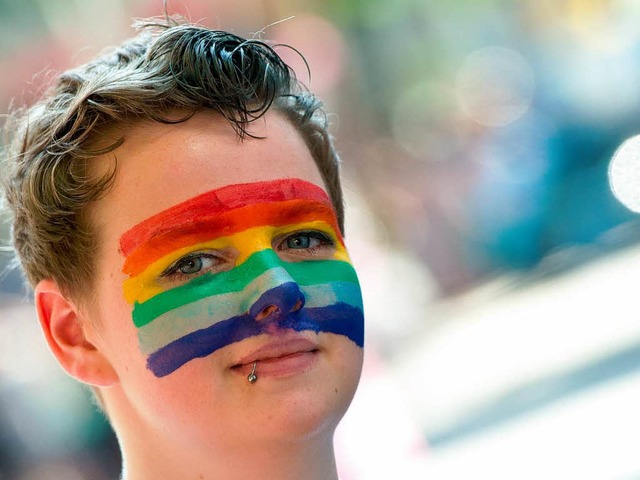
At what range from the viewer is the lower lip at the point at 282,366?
3.43 ft

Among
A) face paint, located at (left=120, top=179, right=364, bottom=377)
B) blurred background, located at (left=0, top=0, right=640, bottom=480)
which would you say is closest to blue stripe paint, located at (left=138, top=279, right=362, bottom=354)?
face paint, located at (left=120, top=179, right=364, bottom=377)

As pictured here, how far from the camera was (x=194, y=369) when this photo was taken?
1044mm

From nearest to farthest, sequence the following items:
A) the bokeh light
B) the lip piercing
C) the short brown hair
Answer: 1. the lip piercing
2. the short brown hair
3. the bokeh light

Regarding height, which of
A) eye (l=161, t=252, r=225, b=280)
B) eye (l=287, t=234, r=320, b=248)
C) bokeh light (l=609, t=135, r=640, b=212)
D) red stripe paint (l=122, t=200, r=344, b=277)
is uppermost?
bokeh light (l=609, t=135, r=640, b=212)

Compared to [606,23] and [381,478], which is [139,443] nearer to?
[381,478]

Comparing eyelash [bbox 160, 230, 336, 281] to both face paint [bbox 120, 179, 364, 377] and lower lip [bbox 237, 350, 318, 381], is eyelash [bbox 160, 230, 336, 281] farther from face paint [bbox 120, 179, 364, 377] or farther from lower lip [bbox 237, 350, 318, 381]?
lower lip [bbox 237, 350, 318, 381]

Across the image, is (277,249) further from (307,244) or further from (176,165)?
(176,165)

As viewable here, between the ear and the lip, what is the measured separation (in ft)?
0.77

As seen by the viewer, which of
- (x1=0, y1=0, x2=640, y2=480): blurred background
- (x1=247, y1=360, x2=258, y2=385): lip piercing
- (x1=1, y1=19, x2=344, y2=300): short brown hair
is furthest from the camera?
(x1=0, y1=0, x2=640, y2=480): blurred background

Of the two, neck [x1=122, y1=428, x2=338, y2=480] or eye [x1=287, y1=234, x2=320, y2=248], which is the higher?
eye [x1=287, y1=234, x2=320, y2=248]

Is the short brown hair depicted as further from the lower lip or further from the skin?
the lower lip

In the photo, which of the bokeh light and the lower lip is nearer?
the lower lip

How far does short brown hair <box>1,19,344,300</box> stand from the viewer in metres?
1.14

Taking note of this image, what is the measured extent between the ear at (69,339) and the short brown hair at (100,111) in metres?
0.03
